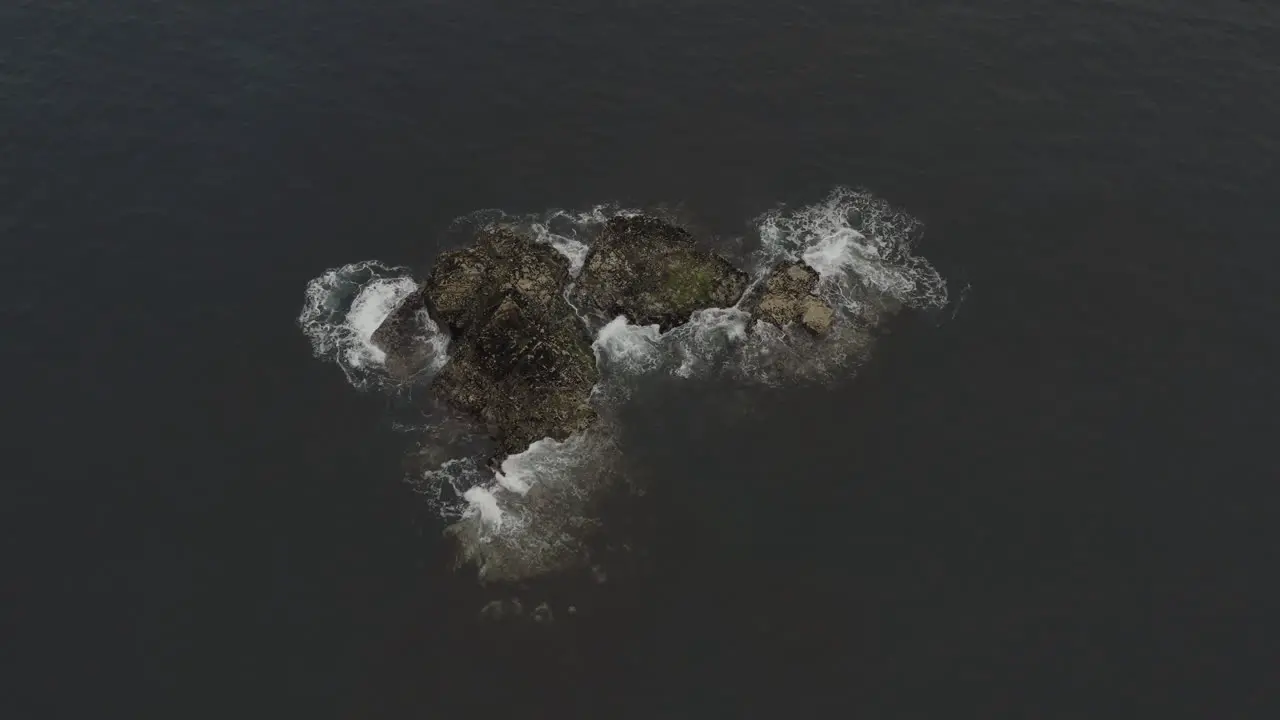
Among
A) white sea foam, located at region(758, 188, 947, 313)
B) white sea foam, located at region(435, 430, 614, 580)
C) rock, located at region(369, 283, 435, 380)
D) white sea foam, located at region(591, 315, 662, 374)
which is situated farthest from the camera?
white sea foam, located at region(758, 188, 947, 313)

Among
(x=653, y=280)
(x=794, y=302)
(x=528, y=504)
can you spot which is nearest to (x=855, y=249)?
(x=794, y=302)

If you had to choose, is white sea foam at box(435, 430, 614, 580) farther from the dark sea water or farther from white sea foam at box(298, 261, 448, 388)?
white sea foam at box(298, 261, 448, 388)

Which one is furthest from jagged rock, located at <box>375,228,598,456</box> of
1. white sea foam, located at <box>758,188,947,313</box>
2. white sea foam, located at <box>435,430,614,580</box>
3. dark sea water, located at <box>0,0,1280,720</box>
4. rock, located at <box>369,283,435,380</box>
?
white sea foam, located at <box>758,188,947,313</box>

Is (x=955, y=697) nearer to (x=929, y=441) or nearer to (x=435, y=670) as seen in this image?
(x=929, y=441)

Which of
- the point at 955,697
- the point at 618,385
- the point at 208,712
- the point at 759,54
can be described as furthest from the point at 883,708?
the point at 759,54

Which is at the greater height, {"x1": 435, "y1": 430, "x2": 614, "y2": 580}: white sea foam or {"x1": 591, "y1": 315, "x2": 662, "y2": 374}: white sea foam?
{"x1": 591, "y1": 315, "x2": 662, "y2": 374}: white sea foam

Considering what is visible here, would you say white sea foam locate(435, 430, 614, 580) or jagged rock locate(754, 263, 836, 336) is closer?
white sea foam locate(435, 430, 614, 580)
